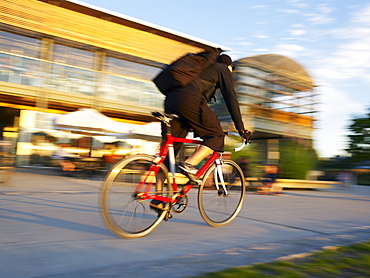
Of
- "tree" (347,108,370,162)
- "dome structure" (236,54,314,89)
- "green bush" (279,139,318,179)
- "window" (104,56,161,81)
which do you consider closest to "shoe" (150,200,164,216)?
"green bush" (279,139,318,179)

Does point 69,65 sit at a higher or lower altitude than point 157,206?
higher

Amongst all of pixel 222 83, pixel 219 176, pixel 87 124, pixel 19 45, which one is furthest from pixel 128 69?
pixel 222 83

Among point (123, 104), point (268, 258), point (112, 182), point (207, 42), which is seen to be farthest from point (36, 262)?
point (207, 42)

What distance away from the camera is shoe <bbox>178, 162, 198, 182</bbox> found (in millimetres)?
3449

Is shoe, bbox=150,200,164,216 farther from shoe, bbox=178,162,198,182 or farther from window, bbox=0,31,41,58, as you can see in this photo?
window, bbox=0,31,41,58

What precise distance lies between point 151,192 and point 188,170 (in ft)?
1.44

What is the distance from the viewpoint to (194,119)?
3447mm

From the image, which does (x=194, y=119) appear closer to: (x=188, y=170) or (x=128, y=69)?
(x=188, y=170)

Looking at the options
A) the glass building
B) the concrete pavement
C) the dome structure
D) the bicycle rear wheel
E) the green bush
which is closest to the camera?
the concrete pavement

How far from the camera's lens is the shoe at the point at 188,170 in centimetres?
345

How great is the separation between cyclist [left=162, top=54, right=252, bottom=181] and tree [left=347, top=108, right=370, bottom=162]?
4102 centimetres

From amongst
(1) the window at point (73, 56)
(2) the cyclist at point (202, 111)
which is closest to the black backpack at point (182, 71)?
(2) the cyclist at point (202, 111)

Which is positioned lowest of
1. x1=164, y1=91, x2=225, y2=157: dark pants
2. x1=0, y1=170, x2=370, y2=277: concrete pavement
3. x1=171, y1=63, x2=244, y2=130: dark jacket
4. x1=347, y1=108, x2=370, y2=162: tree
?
x1=0, y1=170, x2=370, y2=277: concrete pavement

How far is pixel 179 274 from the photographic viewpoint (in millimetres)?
2158
